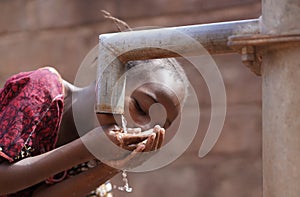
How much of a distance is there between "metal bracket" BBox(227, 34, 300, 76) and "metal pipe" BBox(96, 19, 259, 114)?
0.14ft

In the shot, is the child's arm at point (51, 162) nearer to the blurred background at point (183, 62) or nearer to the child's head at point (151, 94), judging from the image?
the child's head at point (151, 94)

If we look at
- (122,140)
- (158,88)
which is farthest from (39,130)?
(122,140)

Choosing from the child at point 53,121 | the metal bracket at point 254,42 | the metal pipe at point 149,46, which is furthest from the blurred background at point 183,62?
the metal bracket at point 254,42

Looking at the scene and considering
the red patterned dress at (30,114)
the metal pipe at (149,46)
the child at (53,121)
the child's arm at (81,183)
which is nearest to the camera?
the metal pipe at (149,46)

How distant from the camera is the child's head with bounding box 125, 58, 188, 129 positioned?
2270 millimetres

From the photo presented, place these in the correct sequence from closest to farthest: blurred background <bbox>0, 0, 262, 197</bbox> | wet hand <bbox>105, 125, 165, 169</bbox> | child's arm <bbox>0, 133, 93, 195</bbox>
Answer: wet hand <bbox>105, 125, 165, 169</bbox>, child's arm <bbox>0, 133, 93, 195</bbox>, blurred background <bbox>0, 0, 262, 197</bbox>

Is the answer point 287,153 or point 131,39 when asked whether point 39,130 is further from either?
point 287,153

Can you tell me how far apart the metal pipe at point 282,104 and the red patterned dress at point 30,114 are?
1.05 metres

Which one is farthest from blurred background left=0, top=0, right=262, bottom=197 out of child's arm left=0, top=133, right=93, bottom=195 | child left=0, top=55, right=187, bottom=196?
child's arm left=0, top=133, right=93, bottom=195

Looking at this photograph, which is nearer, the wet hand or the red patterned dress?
the wet hand

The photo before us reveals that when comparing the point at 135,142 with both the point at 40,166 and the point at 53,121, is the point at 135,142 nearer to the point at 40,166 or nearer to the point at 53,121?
the point at 40,166

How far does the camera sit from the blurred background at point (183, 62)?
13.8 feet

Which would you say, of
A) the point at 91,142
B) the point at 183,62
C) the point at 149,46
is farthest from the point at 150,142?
the point at 183,62

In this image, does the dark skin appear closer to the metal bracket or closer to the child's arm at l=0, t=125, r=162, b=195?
the child's arm at l=0, t=125, r=162, b=195
